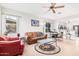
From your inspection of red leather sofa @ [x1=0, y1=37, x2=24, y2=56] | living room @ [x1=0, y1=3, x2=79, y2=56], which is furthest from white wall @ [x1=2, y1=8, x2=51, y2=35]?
red leather sofa @ [x1=0, y1=37, x2=24, y2=56]

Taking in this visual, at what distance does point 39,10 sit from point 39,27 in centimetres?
43

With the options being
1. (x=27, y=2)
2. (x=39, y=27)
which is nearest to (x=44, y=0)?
(x=27, y=2)

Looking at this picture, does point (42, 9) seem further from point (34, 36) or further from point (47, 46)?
point (47, 46)

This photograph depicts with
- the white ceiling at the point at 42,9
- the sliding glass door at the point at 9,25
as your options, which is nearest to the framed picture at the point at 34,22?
the white ceiling at the point at 42,9

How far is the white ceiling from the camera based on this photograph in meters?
1.81

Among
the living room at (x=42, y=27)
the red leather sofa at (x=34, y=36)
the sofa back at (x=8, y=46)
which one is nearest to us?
the sofa back at (x=8, y=46)

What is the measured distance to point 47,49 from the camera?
188 centimetres

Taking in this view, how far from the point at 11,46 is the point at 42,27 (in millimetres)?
891

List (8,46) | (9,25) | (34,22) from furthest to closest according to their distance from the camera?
(34,22), (9,25), (8,46)

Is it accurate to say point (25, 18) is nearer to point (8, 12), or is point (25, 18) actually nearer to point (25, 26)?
point (25, 26)

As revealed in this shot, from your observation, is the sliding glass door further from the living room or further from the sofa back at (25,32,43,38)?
the sofa back at (25,32,43,38)

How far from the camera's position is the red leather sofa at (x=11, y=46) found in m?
1.74

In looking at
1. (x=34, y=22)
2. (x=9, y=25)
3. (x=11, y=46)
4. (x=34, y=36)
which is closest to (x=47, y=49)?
(x=34, y=36)

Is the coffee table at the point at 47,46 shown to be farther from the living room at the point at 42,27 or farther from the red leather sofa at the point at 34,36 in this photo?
the red leather sofa at the point at 34,36
